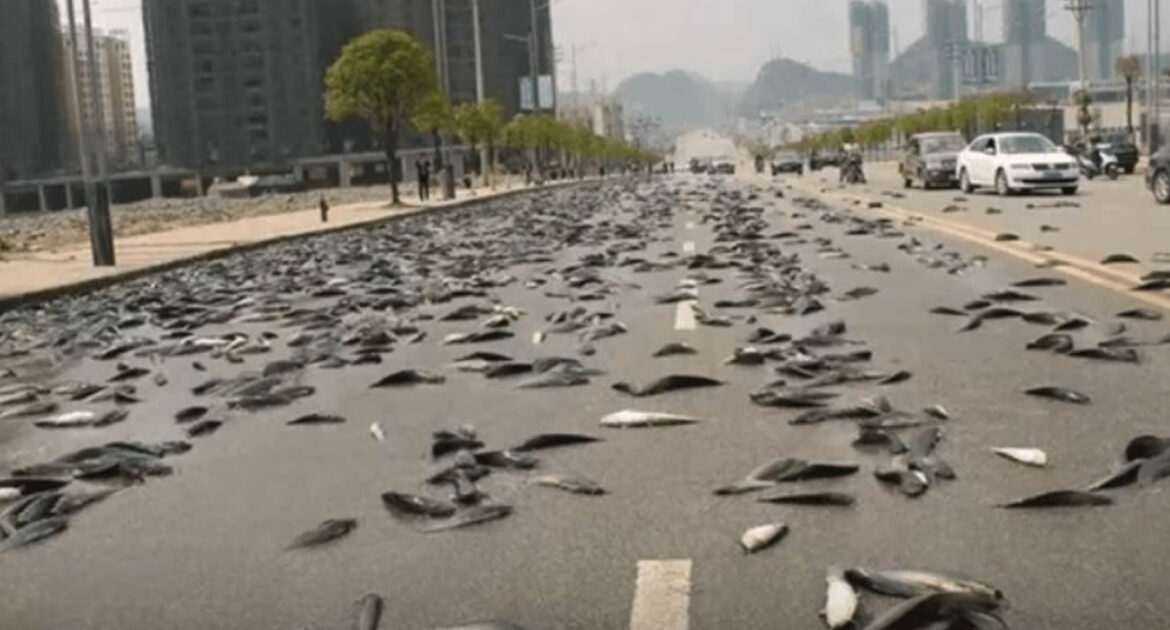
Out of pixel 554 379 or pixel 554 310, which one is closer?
pixel 554 379

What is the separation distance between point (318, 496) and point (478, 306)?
28.7 feet

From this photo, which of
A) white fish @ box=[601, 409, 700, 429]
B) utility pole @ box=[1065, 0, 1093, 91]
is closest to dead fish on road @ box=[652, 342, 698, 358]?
white fish @ box=[601, 409, 700, 429]

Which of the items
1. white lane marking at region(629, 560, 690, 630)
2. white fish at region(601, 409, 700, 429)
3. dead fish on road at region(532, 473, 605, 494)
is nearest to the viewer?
white lane marking at region(629, 560, 690, 630)

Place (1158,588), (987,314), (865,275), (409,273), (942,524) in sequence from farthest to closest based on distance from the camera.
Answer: (409,273) → (865,275) → (987,314) → (942,524) → (1158,588)

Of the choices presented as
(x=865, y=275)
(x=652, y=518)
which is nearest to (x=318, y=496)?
(x=652, y=518)

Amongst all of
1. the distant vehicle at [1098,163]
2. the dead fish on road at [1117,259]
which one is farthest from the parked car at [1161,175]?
the distant vehicle at [1098,163]

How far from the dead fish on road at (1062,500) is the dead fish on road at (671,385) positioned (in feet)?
11.4

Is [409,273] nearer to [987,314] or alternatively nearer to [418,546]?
[987,314]

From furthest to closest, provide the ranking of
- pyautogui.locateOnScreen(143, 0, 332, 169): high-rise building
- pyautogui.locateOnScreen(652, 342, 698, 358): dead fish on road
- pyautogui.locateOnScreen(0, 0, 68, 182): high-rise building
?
pyautogui.locateOnScreen(143, 0, 332, 169): high-rise building, pyautogui.locateOnScreen(0, 0, 68, 182): high-rise building, pyautogui.locateOnScreen(652, 342, 698, 358): dead fish on road

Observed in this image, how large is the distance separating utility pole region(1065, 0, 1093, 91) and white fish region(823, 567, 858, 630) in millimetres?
72494

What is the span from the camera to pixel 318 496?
7.17 meters

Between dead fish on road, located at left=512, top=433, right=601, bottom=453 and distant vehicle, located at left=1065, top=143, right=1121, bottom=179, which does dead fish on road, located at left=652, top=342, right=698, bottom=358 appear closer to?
dead fish on road, located at left=512, top=433, right=601, bottom=453

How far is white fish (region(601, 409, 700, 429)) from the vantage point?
859 cm

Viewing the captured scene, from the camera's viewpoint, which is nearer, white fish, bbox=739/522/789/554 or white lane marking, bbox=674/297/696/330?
white fish, bbox=739/522/789/554
